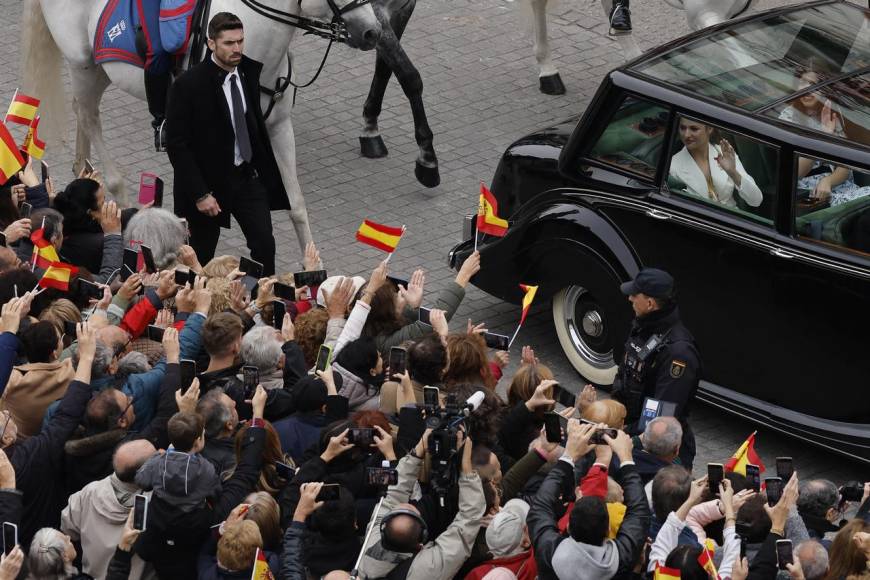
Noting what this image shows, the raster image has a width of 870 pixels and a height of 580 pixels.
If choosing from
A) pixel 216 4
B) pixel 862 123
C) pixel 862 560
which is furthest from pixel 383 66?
pixel 862 560

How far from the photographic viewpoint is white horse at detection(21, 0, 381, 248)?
406 inches

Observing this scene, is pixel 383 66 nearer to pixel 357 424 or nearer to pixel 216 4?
pixel 216 4

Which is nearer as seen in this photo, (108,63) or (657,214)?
(657,214)

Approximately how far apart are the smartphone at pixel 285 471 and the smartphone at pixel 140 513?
27.8 inches

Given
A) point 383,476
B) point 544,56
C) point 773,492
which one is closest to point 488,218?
point 383,476

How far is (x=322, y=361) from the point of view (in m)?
7.56

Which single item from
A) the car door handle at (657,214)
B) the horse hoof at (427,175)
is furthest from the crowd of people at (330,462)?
the horse hoof at (427,175)

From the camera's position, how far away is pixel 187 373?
7.68 m

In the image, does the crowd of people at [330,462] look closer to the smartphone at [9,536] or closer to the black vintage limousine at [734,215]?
the smartphone at [9,536]

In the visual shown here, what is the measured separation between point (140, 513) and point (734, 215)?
390 cm

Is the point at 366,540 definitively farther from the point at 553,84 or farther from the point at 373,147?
the point at 553,84

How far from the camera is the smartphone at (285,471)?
23.4 ft

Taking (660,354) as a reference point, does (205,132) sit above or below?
above

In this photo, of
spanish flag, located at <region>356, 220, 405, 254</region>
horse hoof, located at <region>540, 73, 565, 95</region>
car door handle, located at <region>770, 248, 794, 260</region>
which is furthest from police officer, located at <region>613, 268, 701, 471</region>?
horse hoof, located at <region>540, 73, 565, 95</region>
